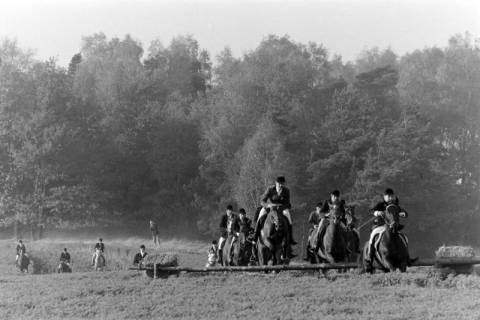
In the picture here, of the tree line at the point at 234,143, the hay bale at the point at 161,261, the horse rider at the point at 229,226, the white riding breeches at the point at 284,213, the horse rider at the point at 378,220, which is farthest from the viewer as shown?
the tree line at the point at 234,143

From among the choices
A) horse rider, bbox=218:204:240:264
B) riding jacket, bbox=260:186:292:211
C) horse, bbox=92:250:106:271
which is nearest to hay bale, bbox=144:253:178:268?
horse rider, bbox=218:204:240:264

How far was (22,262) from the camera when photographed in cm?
4872

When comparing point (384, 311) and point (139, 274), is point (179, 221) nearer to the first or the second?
point (139, 274)

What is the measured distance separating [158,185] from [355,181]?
82.2 ft

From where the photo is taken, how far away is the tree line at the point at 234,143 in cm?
7000

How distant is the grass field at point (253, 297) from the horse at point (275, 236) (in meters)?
1.15

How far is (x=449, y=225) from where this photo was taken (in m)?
76.9

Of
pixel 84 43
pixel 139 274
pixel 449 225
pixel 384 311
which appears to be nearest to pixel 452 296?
pixel 384 311

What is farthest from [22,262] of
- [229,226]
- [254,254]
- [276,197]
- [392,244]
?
[392,244]

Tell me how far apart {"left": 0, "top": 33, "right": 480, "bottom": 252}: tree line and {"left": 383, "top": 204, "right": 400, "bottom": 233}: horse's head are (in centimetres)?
4741

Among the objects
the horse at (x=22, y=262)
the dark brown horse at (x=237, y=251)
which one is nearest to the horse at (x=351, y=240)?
the dark brown horse at (x=237, y=251)

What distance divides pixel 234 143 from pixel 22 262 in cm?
3445

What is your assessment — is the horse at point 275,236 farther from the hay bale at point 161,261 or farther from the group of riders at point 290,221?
the hay bale at point 161,261

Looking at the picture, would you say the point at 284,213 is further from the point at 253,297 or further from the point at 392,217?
the point at 253,297
